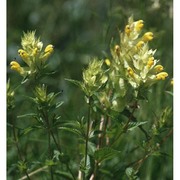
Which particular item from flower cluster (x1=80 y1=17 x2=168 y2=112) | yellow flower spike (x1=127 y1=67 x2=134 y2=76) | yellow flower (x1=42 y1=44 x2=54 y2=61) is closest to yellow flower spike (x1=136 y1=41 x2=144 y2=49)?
flower cluster (x1=80 y1=17 x2=168 y2=112)

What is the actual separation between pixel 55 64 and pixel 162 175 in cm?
114

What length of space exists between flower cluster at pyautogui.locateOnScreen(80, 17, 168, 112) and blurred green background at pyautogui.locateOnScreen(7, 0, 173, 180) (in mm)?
131

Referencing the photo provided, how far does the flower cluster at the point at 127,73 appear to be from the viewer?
4.91 ft

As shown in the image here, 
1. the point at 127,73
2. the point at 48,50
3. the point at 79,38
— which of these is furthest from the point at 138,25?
the point at 79,38

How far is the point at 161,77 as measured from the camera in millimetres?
1514

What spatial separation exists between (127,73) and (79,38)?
1.55m

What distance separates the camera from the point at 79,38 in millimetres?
3062

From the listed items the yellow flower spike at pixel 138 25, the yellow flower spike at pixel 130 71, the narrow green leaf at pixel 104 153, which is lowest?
the narrow green leaf at pixel 104 153

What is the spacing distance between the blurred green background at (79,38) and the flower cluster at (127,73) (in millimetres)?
131

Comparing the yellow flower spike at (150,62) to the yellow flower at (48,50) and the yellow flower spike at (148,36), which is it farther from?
the yellow flower at (48,50)

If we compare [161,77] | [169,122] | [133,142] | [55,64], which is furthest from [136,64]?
[55,64]

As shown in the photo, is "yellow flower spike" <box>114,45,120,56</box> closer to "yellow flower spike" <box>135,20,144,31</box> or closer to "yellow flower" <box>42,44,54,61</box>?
"yellow flower spike" <box>135,20,144,31</box>

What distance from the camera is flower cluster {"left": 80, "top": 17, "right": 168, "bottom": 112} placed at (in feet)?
4.91

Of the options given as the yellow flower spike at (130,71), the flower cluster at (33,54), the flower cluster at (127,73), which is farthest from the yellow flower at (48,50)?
the yellow flower spike at (130,71)
